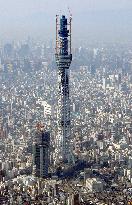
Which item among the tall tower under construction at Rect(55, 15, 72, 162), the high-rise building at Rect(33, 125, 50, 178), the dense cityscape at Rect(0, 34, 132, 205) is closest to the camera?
the dense cityscape at Rect(0, 34, 132, 205)

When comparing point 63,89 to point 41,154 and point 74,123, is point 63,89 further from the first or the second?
point 74,123

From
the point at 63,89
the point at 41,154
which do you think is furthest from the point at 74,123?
the point at 41,154

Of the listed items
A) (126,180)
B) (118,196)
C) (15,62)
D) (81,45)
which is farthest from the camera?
(81,45)

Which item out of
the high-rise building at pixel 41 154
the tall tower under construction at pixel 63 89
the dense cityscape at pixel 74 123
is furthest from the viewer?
the tall tower under construction at pixel 63 89

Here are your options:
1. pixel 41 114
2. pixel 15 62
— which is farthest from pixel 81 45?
pixel 41 114

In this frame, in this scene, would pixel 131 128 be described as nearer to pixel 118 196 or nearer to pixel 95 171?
pixel 95 171
